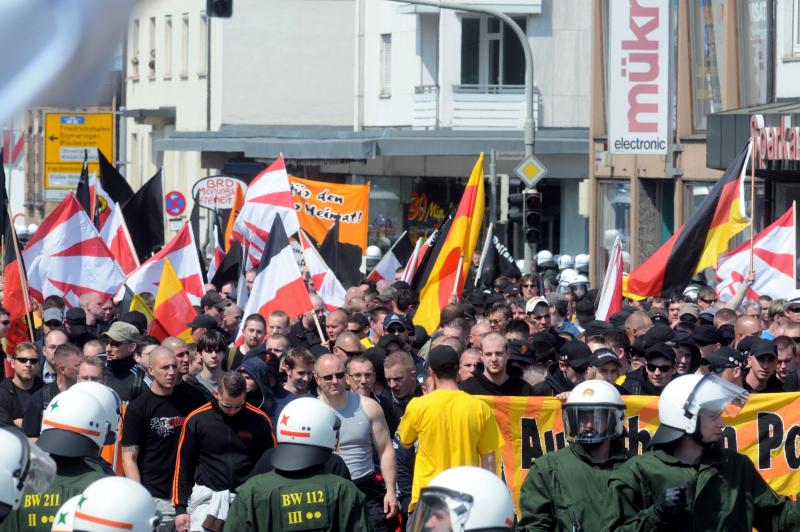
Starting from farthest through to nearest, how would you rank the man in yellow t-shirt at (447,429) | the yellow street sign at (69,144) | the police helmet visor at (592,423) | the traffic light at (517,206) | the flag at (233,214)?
the yellow street sign at (69,144), the traffic light at (517,206), the flag at (233,214), the man in yellow t-shirt at (447,429), the police helmet visor at (592,423)

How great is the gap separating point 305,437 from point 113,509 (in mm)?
2024

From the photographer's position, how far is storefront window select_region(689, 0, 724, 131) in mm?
25031

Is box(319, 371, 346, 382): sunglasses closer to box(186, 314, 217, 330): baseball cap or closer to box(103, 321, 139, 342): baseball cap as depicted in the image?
box(103, 321, 139, 342): baseball cap

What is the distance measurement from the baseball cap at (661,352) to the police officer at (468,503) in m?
5.21

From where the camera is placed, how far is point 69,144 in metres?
39.4

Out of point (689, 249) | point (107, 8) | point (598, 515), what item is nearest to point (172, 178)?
point (689, 249)

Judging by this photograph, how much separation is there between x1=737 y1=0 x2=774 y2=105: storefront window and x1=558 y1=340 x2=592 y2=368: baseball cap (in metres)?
14.1

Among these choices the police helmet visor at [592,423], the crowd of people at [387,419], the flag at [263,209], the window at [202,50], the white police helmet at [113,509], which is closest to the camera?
the white police helmet at [113,509]

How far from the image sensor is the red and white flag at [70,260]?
1644 centimetres

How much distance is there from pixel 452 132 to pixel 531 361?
28.1m

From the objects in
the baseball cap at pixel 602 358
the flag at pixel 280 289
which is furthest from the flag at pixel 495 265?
the baseball cap at pixel 602 358

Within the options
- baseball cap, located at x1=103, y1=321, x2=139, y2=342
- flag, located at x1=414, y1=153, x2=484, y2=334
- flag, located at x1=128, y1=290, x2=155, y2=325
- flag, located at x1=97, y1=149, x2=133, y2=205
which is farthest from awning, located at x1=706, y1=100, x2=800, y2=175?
baseball cap, located at x1=103, y1=321, x2=139, y2=342

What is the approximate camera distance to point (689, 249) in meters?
15.3

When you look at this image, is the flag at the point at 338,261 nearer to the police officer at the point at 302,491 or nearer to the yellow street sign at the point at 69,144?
the police officer at the point at 302,491
